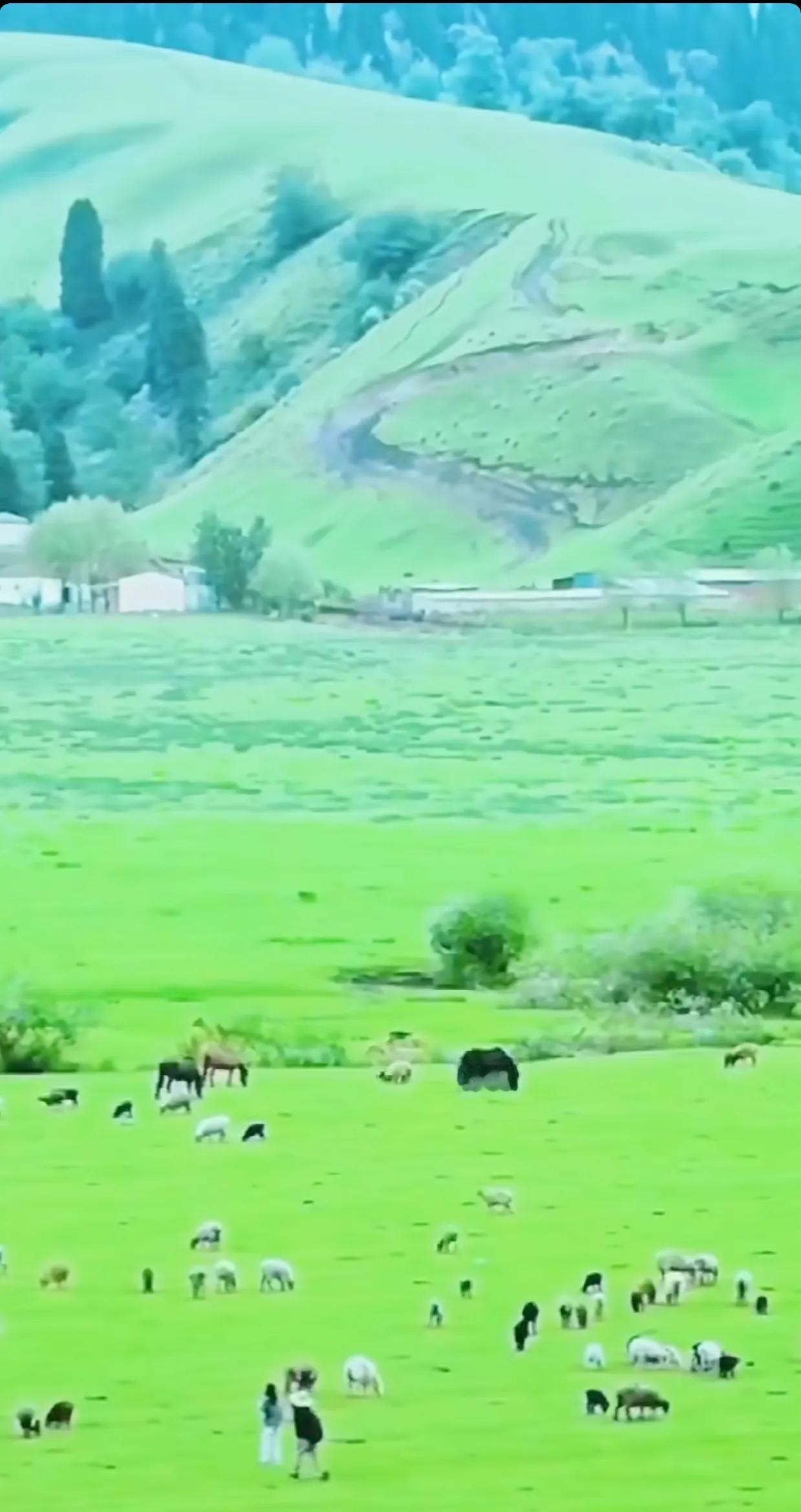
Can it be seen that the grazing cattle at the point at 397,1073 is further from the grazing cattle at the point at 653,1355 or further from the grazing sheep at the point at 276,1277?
the grazing cattle at the point at 653,1355

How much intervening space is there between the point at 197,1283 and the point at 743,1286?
0.71 metres

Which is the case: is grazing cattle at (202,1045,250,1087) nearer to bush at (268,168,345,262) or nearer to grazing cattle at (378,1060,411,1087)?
grazing cattle at (378,1060,411,1087)

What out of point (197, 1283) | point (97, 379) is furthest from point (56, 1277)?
point (97, 379)

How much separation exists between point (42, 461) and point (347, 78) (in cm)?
71

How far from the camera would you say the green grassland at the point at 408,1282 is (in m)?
3.30

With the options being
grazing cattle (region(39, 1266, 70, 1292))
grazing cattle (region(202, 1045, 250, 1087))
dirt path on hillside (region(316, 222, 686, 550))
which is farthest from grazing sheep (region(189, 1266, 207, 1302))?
dirt path on hillside (region(316, 222, 686, 550))

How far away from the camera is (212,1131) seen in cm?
349

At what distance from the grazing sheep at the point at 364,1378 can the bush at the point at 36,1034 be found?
0.56 metres

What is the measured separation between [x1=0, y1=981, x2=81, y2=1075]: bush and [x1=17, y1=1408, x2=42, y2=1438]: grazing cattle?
458mm

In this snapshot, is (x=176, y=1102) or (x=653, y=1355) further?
(x=176, y=1102)

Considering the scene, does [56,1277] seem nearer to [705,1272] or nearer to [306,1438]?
[306,1438]

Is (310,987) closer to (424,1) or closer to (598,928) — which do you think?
(598,928)

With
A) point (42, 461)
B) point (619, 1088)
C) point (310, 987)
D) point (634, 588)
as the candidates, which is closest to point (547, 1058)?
point (619, 1088)

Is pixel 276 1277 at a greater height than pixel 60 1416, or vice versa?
pixel 276 1277
